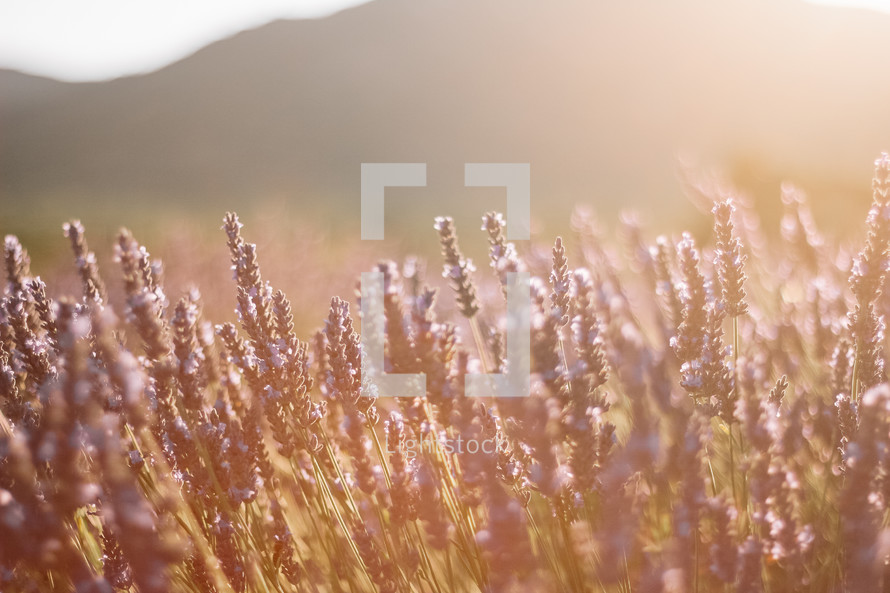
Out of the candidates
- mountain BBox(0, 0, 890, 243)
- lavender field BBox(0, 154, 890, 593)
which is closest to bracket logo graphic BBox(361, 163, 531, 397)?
lavender field BBox(0, 154, 890, 593)

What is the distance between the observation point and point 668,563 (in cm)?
151

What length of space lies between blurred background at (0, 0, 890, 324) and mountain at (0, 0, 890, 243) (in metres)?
0.23

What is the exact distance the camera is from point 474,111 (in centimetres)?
6681

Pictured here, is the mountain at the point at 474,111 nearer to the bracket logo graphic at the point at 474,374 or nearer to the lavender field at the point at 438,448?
the lavender field at the point at 438,448

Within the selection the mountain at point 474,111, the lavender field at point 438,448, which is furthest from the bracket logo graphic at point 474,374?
the mountain at point 474,111

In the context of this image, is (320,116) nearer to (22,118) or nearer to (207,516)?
(22,118)

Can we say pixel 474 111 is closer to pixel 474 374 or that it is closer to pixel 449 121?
pixel 449 121

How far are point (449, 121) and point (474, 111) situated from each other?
339 centimetres

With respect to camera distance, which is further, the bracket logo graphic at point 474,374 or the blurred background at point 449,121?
the blurred background at point 449,121

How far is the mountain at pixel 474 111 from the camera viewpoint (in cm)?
2559

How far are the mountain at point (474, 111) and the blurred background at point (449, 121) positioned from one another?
23cm

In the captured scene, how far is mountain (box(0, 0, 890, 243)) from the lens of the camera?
25594 millimetres

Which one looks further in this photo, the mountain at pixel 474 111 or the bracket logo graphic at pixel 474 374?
the mountain at pixel 474 111

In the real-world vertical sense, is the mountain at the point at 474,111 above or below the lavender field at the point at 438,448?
above
